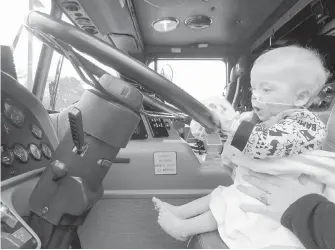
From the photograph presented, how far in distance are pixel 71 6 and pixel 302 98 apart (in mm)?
1510

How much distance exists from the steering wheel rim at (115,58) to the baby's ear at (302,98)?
410 mm

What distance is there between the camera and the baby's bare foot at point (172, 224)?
3.12 feet

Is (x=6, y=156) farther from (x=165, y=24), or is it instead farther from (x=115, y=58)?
(x=165, y=24)

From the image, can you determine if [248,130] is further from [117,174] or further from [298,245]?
[117,174]

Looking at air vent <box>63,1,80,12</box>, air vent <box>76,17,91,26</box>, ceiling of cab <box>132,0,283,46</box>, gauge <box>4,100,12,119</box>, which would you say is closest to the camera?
gauge <box>4,100,12,119</box>

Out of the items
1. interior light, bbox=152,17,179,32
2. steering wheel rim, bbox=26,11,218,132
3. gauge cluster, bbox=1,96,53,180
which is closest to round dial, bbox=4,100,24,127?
gauge cluster, bbox=1,96,53,180

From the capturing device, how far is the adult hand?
32.9 inches

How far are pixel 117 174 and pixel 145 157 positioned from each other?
130mm

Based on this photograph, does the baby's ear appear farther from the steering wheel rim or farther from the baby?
the steering wheel rim

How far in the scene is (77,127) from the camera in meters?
0.57

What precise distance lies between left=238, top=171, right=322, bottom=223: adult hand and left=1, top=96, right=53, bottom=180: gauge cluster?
0.59m

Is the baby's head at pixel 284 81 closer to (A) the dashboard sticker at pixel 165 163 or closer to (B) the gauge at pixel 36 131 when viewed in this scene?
(A) the dashboard sticker at pixel 165 163

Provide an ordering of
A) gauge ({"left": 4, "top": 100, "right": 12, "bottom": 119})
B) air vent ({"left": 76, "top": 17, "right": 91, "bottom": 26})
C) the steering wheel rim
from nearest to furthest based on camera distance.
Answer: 1. the steering wheel rim
2. gauge ({"left": 4, "top": 100, "right": 12, "bottom": 119})
3. air vent ({"left": 76, "top": 17, "right": 91, "bottom": 26})

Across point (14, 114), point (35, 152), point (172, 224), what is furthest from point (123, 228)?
point (14, 114)
